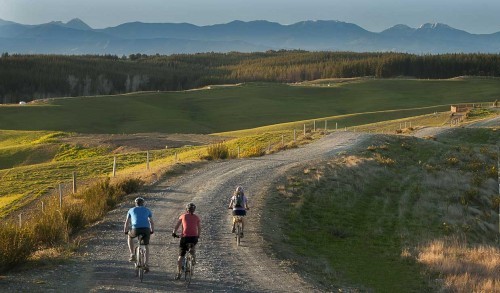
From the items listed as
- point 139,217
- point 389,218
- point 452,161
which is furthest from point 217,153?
point 139,217

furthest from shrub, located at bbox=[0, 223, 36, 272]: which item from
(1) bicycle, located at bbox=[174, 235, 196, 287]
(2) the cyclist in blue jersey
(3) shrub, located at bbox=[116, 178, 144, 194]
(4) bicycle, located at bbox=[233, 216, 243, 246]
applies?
(3) shrub, located at bbox=[116, 178, 144, 194]

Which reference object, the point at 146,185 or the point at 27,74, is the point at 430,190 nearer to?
the point at 146,185

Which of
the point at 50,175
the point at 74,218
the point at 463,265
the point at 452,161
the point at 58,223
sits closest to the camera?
the point at 463,265

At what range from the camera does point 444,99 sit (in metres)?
127

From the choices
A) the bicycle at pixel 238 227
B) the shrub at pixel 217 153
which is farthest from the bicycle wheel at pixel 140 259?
the shrub at pixel 217 153

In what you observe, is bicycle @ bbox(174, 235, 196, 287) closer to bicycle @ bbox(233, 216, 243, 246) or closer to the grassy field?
bicycle @ bbox(233, 216, 243, 246)

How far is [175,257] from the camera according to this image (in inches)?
724

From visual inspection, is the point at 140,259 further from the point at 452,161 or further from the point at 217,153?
the point at 452,161

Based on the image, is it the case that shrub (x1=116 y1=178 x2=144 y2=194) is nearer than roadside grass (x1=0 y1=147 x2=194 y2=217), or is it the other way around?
shrub (x1=116 y1=178 x2=144 y2=194)

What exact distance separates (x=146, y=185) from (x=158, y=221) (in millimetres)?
6621

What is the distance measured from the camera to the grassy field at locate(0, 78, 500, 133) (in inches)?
3578

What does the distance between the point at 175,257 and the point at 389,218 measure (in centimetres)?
1112

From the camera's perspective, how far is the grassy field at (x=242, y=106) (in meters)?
90.9

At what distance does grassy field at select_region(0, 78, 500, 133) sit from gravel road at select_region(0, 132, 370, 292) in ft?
156
